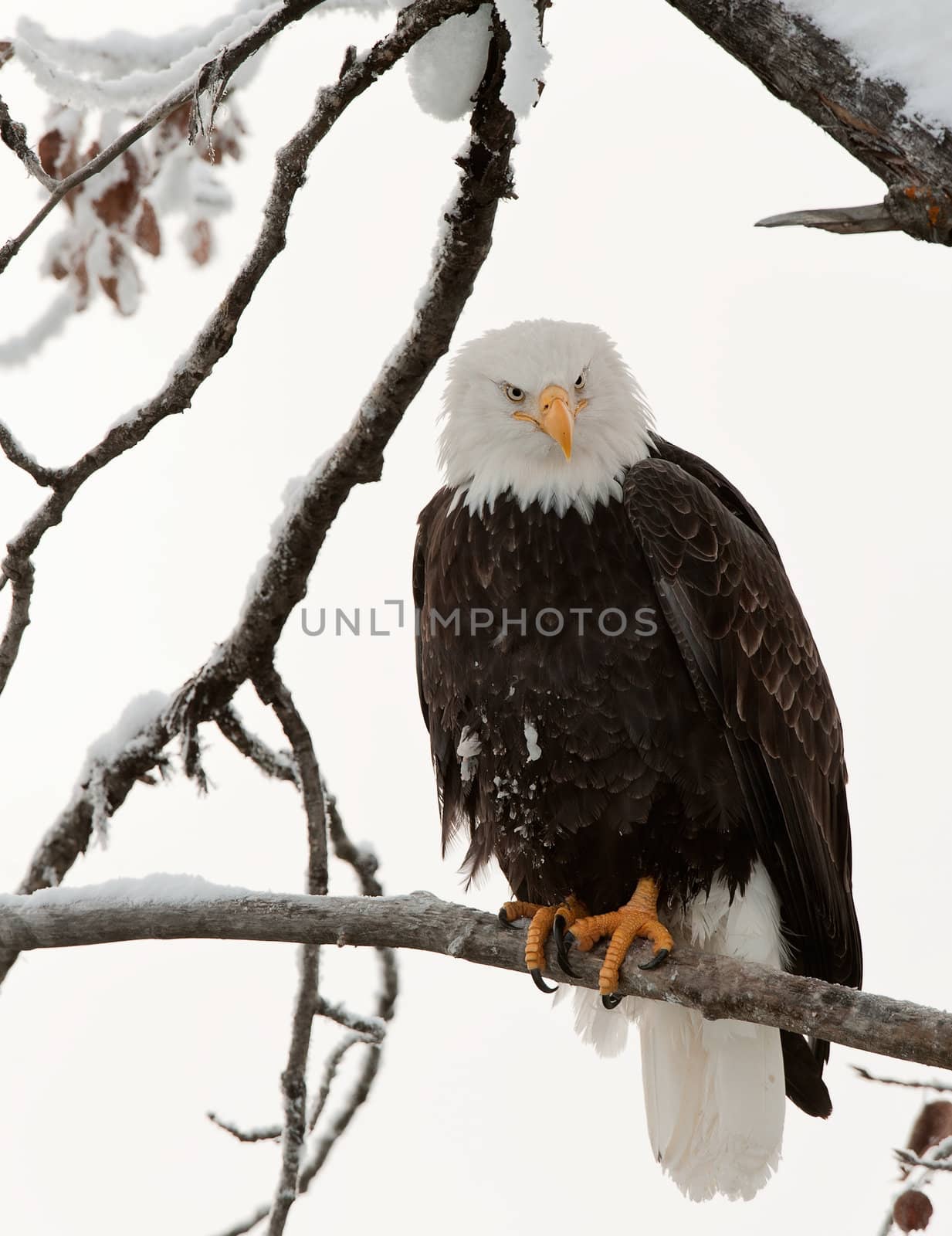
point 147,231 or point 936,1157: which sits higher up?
point 147,231

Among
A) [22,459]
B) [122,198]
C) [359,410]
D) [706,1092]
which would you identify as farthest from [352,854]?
[122,198]

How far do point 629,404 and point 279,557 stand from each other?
3.57ft

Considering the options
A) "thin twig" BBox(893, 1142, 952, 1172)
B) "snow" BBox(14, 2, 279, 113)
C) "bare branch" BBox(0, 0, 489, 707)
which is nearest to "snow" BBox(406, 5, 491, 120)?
"bare branch" BBox(0, 0, 489, 707)

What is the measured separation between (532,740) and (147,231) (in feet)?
5.05

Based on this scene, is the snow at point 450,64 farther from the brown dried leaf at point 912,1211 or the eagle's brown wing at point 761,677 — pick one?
the brown dried leaf at point 912,1211

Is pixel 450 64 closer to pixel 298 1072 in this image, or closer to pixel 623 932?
pixel 623 932

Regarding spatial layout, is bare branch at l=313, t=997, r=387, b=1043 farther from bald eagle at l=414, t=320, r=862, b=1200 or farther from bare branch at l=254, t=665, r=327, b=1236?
bald eagle at l=414, t=320, r=862, b=1200

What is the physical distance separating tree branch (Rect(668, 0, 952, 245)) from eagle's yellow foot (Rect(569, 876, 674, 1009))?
1.77 m

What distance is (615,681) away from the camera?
3074 mm

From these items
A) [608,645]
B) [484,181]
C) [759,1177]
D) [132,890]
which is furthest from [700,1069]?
[484,181]

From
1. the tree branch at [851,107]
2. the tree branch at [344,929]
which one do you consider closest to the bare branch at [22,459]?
the tree branch at [344,929]

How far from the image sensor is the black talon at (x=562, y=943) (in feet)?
10.3

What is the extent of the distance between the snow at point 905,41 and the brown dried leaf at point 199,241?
1565mm

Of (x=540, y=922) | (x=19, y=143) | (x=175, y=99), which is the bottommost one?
(x=540, y=922)
